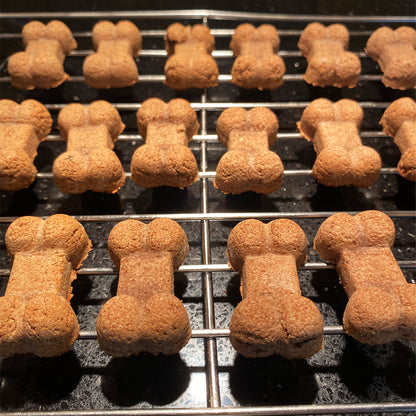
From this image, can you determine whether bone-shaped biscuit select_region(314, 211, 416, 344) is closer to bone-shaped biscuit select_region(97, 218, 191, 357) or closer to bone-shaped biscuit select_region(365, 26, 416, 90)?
bone-shaped biscuit select_region(97, 218, 191, 357)

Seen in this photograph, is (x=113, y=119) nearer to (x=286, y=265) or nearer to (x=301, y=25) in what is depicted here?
(x=286, y=265)

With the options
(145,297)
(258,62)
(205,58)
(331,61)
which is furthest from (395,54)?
(145,297)

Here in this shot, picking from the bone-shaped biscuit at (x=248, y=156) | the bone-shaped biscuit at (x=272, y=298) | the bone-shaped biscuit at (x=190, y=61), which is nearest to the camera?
the bone-shaped biscuit at (x=272, y=298)

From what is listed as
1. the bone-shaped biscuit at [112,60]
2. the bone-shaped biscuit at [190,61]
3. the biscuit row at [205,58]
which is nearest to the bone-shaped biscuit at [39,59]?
the biscuit row at [205,58]

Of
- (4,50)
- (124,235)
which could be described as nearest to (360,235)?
(124,235)

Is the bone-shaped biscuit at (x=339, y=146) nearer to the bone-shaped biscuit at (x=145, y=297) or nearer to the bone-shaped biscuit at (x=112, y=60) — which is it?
the bone-shaped biscuit at (x=145, y=297)
